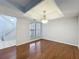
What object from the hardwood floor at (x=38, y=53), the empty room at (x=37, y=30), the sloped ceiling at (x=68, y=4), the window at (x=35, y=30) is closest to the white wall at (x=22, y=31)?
the empty room at (x=37, y=30)

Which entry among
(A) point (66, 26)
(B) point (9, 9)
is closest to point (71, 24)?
(A) point (66, 26)

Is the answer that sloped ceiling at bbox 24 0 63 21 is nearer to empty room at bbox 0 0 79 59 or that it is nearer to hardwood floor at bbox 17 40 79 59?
empty room at bbox 0 0 79 59

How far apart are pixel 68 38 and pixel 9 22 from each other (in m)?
4.54

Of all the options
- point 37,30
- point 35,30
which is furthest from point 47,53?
point 37,30

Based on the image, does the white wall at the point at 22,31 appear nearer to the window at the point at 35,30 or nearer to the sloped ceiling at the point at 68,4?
the window at the point at 35,30

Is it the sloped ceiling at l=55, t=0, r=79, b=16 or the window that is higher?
the sloped ceiling at l=55, t=0, r=79, b=16

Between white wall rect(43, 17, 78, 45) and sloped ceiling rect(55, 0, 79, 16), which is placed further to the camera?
white wall rect(43, 17, 78, 45)

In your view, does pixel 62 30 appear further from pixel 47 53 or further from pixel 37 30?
pixel 47 53

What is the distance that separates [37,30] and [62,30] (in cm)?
258

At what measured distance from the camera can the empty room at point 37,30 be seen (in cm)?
369

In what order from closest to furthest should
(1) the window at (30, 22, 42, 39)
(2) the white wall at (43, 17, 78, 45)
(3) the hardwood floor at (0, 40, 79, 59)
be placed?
(3) the hardwood floor at (0, 40, 79, 59) → (2) the white wall at (43, 17, 78, 45) → (1) the window at (30, 22, 42, 39)

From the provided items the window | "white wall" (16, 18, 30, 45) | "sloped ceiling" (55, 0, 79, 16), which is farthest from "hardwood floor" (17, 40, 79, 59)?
the window

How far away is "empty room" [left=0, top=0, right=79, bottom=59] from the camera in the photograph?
3.69 metres

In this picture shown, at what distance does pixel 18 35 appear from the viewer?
540 cm
